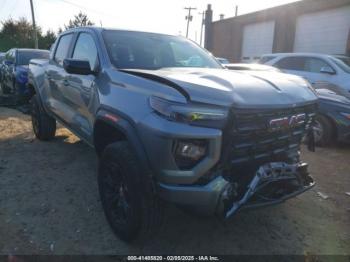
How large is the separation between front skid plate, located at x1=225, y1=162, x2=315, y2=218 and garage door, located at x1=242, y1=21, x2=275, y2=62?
19.8m

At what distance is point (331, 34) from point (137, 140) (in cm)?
1790

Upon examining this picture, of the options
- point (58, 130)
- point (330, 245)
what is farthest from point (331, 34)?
point (330, 245)

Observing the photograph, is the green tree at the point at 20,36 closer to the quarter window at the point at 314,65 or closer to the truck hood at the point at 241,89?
the quarter window at the point at 314,65

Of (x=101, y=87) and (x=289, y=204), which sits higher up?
(x=101, y=87)

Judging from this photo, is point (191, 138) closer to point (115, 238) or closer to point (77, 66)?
point (115, 238)

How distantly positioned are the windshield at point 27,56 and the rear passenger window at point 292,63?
692 centimetres

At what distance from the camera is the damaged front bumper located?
244cm

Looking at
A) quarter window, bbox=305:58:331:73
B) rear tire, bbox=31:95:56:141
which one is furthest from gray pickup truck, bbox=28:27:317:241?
quarter window, bbox=305:58:331:73

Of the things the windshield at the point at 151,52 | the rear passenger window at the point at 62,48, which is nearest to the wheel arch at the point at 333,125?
the windshield at the point at 151,52

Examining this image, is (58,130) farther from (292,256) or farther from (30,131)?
(292,256)

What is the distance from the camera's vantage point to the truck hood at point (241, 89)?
247 centimetres

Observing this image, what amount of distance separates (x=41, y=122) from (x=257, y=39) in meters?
21.0

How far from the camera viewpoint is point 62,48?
5035mm

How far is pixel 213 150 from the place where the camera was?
243 centimetres
